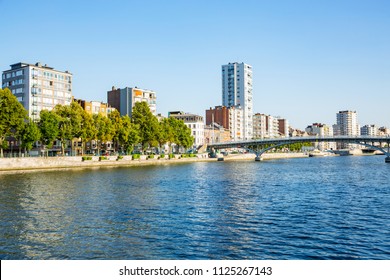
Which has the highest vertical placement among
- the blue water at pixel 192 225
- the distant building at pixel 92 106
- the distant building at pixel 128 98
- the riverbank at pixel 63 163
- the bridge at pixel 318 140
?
the distant building at pixel 128 98

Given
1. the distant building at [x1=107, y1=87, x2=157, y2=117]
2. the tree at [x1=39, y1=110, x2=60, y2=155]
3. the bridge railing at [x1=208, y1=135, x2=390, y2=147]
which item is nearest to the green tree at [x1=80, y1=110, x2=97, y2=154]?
the tree at [x1=39, y1=110, x2=60, y2=155]

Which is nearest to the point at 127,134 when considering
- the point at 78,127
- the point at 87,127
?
the point at 87,127

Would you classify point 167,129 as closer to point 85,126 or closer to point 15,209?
point 85,126

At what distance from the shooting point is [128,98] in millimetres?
182875

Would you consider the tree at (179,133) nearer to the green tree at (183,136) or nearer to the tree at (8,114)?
the green tree at (183,136)

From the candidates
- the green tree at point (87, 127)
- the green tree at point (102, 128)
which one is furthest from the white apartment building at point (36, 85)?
the green tree at point (87, 127)

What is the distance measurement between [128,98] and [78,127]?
73.8m

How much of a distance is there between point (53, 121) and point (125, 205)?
70.0 m

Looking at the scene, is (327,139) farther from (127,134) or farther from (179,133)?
(127,134)

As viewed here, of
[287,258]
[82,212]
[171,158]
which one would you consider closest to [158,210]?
[82,212]

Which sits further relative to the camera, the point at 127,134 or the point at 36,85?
the point at 36,85

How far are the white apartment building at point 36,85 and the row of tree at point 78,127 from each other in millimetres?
11275

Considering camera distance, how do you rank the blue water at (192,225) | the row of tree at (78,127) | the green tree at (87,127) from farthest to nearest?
the green tree at (87,127) → the row of tree at (78,127) → the blue water at (192,225)

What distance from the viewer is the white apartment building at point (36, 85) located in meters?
132
